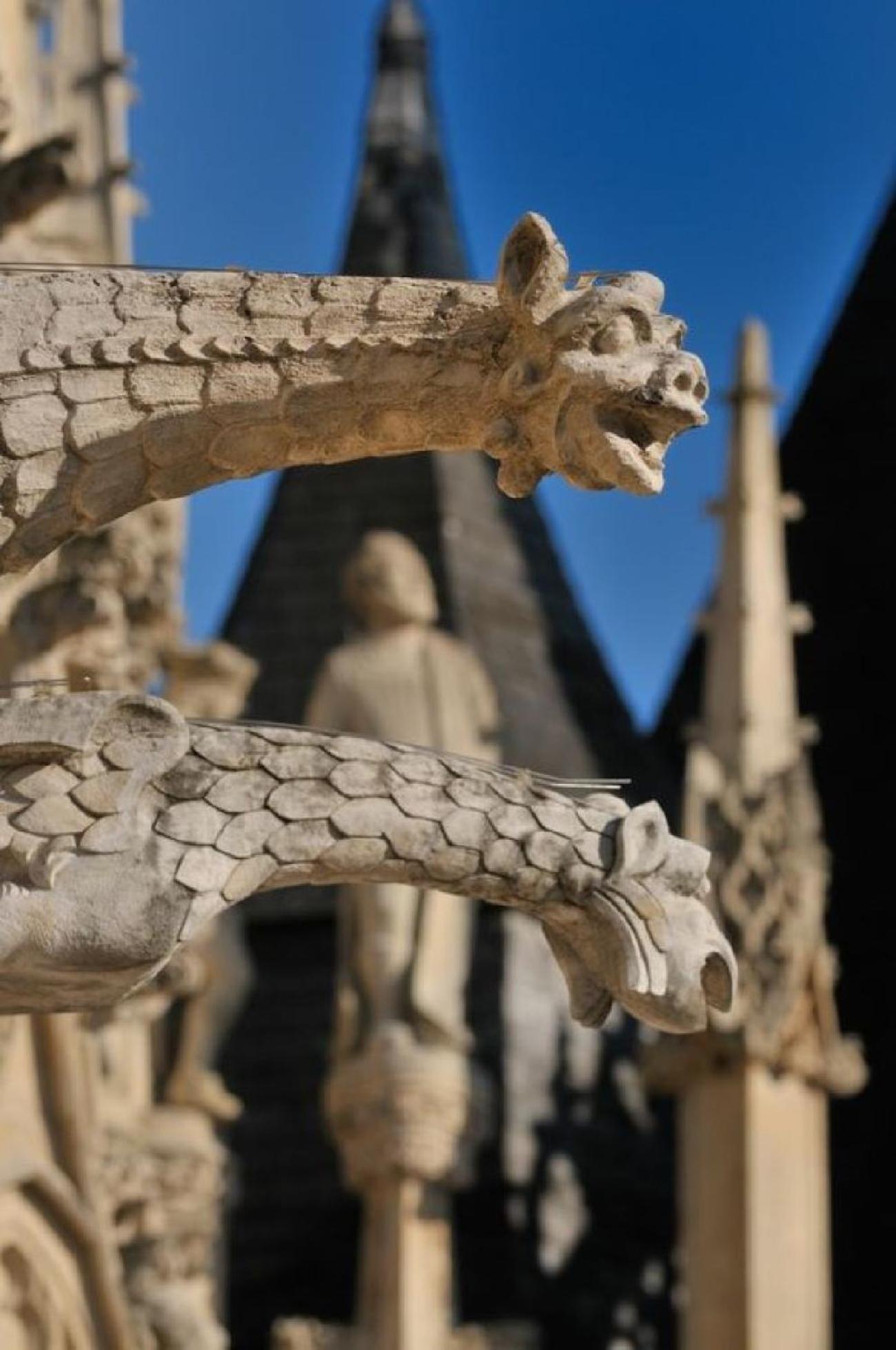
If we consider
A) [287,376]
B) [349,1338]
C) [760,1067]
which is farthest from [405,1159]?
[287,376]

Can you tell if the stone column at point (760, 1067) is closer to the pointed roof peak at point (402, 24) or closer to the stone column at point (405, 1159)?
the stone column at point (405, 1159)

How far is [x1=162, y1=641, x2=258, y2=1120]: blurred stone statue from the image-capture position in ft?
68.2

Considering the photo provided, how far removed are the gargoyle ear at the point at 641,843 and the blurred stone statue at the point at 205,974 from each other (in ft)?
28.1

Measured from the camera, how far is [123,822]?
36.9 feet

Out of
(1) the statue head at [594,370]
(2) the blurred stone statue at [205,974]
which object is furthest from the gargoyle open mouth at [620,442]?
(2) the blurred stone statue at [205,974]

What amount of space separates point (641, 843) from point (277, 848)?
736mm

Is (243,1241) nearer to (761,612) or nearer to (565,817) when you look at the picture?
(761,612)

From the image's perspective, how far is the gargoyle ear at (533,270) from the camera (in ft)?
37.7

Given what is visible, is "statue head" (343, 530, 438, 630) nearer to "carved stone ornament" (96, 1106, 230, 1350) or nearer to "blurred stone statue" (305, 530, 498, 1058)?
"blurred stone statue" (305, 530, 498, 1058)

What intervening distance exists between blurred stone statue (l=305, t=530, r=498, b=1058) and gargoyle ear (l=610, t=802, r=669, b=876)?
10.6m

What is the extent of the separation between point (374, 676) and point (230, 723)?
446 inches

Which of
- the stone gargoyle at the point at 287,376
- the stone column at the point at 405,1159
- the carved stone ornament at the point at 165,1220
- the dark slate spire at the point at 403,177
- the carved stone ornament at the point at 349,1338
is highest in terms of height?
the dark slate spire at the point at 403,177

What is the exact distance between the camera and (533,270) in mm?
11523

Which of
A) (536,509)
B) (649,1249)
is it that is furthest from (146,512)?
(536,509)
